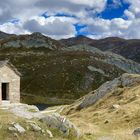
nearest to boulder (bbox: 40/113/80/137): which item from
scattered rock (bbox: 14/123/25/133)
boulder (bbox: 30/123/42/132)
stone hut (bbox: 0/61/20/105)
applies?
boulder (bbox: 30/123/42/132)

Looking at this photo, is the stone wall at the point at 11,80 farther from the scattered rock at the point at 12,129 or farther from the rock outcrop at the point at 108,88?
the scattered rock at the point at 12,129

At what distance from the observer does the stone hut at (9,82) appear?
54406mm

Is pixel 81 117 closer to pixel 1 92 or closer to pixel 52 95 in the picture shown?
pixel 1 92

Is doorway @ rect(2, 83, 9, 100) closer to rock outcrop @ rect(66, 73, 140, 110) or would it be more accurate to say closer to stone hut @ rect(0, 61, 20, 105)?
stone hut @ rect(0, 61, 20, 105)

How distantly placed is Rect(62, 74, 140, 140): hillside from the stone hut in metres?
8.91

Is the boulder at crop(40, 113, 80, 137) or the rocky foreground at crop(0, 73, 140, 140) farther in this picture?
the boulder at crop(40, 113, 80, 137)

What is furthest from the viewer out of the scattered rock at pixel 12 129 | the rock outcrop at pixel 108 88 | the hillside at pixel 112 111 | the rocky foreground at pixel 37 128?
the rock outcrop at pixel 108 88

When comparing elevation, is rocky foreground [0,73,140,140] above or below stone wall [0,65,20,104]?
below

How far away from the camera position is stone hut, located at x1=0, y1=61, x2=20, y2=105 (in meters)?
54.4

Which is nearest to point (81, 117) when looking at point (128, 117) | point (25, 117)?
point (128, 117)

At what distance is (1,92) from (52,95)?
12846cm

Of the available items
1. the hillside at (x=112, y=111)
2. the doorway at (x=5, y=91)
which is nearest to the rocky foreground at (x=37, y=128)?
the hillside at (x=112, y=111)

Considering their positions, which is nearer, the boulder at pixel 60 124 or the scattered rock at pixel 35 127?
the scattered rock at pixel 35 127

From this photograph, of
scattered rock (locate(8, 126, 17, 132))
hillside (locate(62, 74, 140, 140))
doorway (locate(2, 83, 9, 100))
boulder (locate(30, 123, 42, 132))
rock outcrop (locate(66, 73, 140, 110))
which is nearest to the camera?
scattered rock (locate(8, 126, 17, 132))
